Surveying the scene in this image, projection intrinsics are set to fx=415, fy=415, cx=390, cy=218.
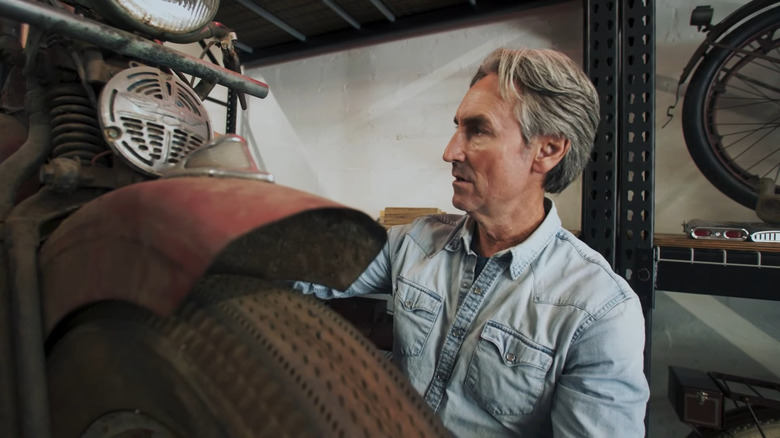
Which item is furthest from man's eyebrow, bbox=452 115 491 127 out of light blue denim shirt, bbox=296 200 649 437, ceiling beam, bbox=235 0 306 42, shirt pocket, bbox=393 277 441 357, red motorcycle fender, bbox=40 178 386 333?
ceiling beam, bbox=235 0 306 42

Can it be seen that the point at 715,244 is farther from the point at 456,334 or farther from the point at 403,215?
the point at 403,215

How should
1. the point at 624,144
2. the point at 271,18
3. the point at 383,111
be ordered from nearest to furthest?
1. the point at 624,144
2. the point at 271,18
3. the point at 383,111

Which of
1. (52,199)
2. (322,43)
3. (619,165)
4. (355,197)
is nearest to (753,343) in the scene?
(619,165)

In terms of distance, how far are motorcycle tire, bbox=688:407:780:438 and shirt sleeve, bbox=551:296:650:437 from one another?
54cm

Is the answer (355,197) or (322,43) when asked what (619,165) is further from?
(322,43)

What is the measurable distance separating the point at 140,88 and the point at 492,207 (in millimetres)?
569

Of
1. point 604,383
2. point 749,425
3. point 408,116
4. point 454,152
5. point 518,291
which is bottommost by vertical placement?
point 749,425

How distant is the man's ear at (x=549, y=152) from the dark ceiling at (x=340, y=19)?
1032 millimetres

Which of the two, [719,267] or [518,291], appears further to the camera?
[719,267]

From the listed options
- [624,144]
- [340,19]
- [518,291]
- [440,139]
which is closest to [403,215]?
[440,139]

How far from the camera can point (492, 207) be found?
29.7 inches

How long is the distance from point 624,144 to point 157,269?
1059 millimetres

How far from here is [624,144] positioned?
102 cm

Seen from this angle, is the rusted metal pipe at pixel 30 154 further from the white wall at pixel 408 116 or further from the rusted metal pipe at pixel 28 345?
the white wall at pixel 408 116
